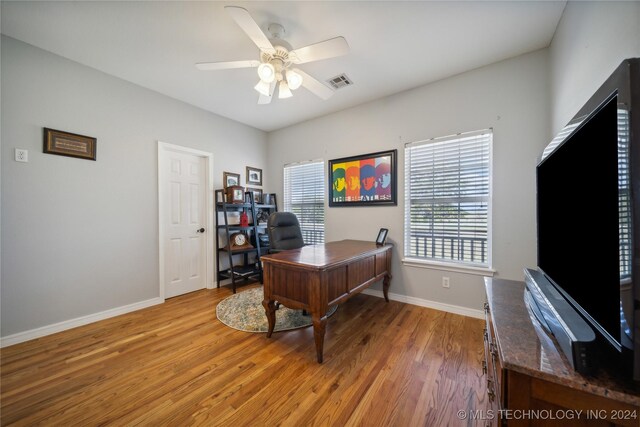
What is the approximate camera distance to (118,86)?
2.60 m

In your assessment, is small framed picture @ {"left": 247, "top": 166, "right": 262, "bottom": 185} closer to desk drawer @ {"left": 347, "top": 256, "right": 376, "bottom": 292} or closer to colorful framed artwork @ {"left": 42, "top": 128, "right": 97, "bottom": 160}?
colorful framed artwork @ {"left": 42, "top": 128, "right": 97, "bottom": 160}

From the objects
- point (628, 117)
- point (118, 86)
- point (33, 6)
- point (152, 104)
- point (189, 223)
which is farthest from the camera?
point (189, 223)

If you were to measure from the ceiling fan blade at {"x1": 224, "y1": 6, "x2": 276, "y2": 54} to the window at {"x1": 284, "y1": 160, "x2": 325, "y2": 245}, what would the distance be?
6.77 ft

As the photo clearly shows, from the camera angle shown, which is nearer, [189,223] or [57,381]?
[57,381]

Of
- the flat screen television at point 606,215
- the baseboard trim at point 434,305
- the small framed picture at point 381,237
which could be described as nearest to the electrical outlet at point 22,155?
the small framed picture at point 381,237

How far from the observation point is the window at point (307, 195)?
3695 millimetres

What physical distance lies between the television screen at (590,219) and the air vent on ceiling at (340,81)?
2098 millimetres

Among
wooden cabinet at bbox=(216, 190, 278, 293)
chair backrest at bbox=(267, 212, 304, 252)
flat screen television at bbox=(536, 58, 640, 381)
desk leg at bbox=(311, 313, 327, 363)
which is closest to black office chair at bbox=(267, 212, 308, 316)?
chair backrest at bbox=(267, 212, 304, 252)

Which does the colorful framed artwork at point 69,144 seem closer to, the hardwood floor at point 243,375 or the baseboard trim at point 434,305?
the hardwood floor at point 243,375

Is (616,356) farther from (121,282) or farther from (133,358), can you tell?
(121,282)

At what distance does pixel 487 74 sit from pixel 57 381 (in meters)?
4.56

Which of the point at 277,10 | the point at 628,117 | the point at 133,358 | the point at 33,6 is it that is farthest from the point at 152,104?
the point at 628,117

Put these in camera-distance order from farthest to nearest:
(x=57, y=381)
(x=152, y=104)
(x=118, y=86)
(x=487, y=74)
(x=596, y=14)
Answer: (x=152, y=104), (x=118, y=86), (x=487, y=74), (x=57, y=381), (x=596, y=14)

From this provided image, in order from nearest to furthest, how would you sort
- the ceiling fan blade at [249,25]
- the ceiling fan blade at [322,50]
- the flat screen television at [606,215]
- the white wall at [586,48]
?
the flat screen television at [606,215], the white wall at [586,48], the ceiling fan blade at [249,25], the ceiling fan blade at [322,50]
